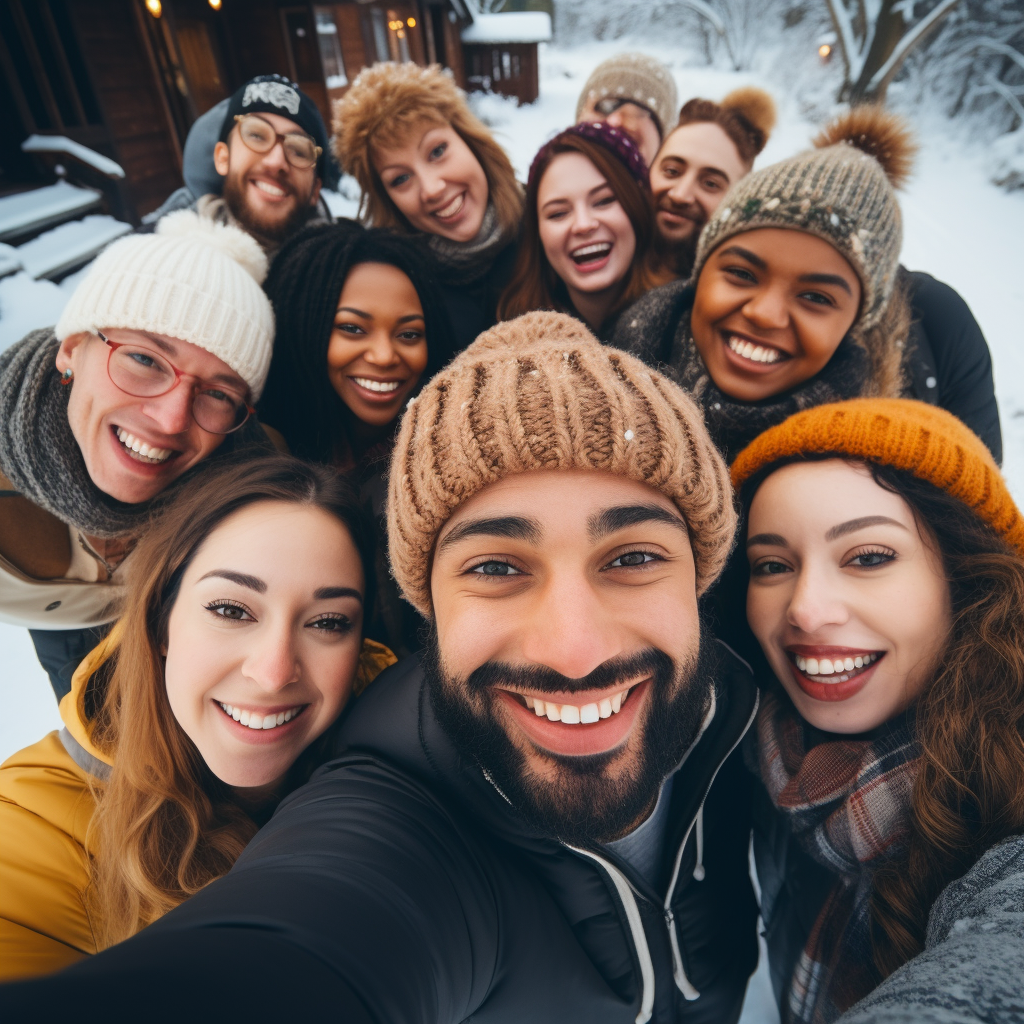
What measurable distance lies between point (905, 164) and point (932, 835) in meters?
2.77

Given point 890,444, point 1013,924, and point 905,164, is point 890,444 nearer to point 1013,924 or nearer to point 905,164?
point 1013,924

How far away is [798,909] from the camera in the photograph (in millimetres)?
1557

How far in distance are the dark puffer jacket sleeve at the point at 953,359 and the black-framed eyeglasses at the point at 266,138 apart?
3700mm

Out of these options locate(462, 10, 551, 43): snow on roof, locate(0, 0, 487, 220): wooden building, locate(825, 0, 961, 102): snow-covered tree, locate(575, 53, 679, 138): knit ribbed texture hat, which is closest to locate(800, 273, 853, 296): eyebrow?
locate(575, 53, 679, 138): knit ribbed texture hat

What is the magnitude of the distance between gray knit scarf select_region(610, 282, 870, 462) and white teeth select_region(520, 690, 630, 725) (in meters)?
1.43

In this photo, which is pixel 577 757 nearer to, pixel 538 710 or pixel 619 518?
pixel 538 710

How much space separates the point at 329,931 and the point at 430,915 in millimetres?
268

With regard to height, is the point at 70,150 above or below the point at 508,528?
above

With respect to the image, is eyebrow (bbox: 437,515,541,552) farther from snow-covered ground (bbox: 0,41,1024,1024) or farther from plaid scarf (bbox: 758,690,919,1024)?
snow-covered ground (bbox: 0,41,1024,1024)

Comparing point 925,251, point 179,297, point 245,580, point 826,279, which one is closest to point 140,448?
point 179,297

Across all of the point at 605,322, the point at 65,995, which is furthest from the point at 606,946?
the point at 605,322

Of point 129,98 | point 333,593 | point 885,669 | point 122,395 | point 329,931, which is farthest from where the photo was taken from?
point 129,98

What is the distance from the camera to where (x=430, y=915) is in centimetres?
95

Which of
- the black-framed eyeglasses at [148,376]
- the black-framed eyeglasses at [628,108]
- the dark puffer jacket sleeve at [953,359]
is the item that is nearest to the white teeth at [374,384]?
the black-framed eyeglasses at [148,376]
